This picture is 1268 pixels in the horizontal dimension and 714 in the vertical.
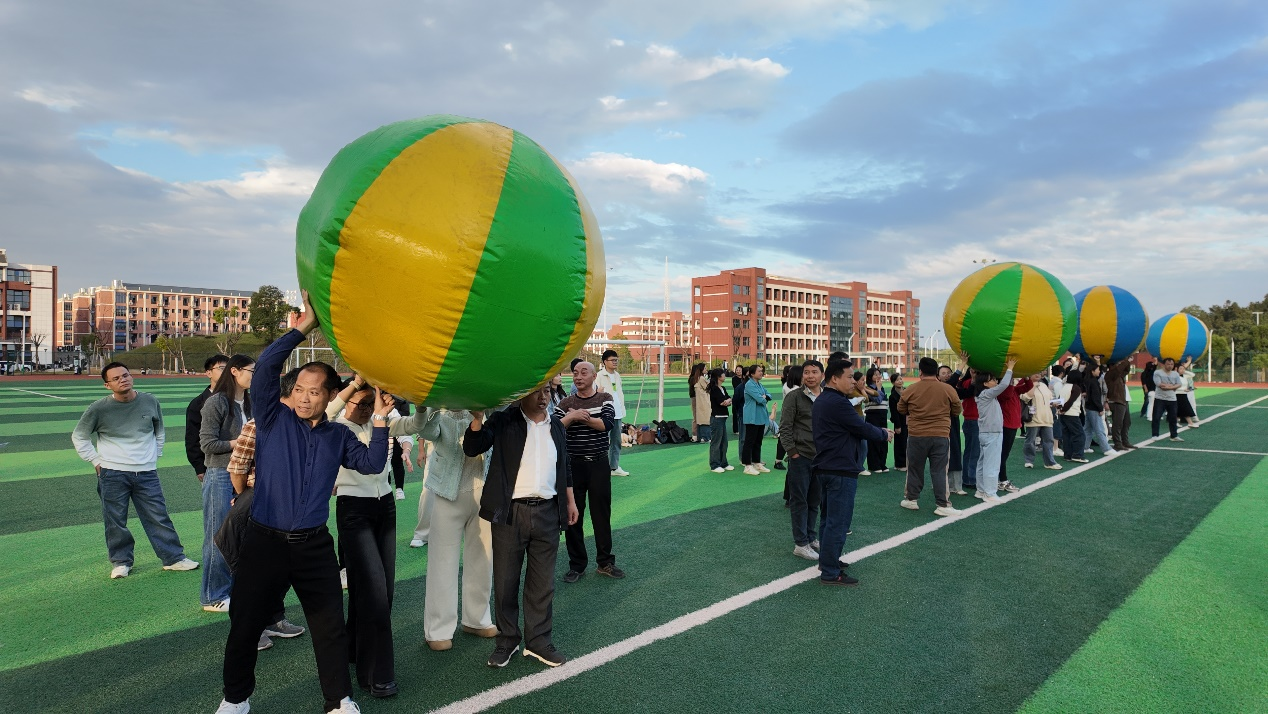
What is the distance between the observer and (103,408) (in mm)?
5594

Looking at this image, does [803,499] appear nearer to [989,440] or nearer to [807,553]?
[807,553]

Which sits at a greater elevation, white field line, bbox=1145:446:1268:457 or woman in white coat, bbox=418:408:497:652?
woman in white coat, bbox=418:408:497:652

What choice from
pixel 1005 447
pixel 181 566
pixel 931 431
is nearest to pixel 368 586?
pixel 181 566

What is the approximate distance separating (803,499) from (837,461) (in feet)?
3.29

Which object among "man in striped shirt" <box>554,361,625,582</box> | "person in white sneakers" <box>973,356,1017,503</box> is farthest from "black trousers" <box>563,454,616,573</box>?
"person in white sneakers" <box>973,356,1017,503</box>

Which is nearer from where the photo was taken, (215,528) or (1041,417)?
(215,528)

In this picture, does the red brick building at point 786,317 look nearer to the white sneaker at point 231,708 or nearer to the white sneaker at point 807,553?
the white sneaker at point 807,553

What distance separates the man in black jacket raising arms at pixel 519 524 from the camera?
4.13m

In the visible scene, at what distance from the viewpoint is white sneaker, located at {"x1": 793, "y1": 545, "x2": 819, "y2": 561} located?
20.4 ft

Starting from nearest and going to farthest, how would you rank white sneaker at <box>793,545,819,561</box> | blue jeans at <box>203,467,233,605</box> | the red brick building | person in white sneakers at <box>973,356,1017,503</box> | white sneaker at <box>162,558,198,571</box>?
blue jeans at <box>203,467,233,605</box> → white sneaker at <box>162,558,198,571</box> → white sneaker at <box>793,545,819,561</box> → person in white sneakers at <box>973,356,1017,503</box> → the red brick building

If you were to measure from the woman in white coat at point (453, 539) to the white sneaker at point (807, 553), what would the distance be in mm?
2994

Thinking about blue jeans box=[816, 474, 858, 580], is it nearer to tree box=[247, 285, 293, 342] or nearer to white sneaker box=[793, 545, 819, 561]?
white sneaker box=[793, 545, 819, 561]

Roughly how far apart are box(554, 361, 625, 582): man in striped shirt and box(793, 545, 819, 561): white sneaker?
1719 mm

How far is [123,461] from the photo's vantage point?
18.5 ft
